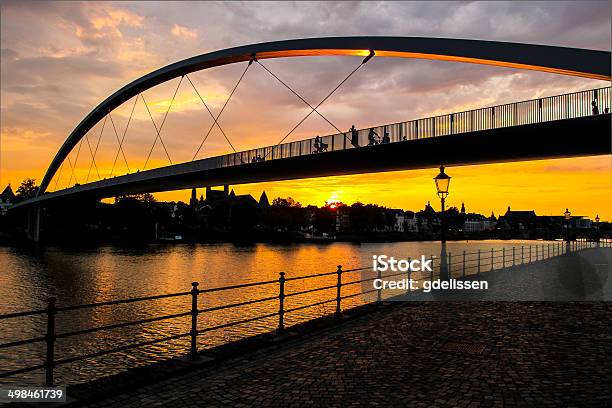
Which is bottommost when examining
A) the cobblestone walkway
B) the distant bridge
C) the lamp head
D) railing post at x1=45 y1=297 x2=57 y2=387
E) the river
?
the river

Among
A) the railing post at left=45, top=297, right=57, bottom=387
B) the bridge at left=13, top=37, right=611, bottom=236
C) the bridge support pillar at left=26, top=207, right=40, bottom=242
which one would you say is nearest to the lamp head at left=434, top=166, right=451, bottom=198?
the bridge at left=13, top=37, right=611, bottom=236

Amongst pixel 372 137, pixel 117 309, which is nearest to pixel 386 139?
pixel 372 137

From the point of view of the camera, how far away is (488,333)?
9922mm

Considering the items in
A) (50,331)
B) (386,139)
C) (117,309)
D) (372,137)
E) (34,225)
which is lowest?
(117,309)

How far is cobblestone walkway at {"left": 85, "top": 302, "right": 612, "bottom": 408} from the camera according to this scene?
608 cm

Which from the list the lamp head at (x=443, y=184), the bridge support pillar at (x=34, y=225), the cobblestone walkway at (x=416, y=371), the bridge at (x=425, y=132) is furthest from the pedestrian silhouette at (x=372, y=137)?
the bridge support pillar at (x=34, y=225)

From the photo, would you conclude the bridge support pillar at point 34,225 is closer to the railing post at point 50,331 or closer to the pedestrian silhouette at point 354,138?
the pedestrian silhouette at point 354,138

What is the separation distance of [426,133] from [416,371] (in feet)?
65.2

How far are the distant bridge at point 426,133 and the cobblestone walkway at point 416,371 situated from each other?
9.91 m

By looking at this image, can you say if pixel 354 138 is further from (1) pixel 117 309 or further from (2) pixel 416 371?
(2) pixel 416 371

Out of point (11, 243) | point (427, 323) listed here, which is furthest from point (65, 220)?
point (427, 323)

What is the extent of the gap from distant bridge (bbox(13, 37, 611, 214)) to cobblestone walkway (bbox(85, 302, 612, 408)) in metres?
9.91

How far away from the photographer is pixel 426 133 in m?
25.5

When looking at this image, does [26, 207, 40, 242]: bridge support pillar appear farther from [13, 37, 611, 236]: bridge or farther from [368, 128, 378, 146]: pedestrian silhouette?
[368, 128, 378, 146]: pedestrian silhouette
